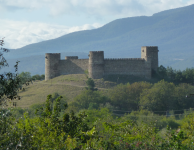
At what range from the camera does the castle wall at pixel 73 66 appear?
5222 centimetres

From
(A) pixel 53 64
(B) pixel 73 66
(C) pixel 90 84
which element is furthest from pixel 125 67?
(A) pixel 53 64

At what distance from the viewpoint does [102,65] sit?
2002 inches

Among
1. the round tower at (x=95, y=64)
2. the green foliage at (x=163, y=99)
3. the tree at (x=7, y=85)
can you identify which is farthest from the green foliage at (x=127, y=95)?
the tree at (x=7, y=85)

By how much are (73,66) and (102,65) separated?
14.8 feet

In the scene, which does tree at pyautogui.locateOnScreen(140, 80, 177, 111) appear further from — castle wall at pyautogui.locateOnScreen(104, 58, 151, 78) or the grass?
the grass

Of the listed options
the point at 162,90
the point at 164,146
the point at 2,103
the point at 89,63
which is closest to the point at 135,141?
the point at 164,146

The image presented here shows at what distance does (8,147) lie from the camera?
1053 centimetres

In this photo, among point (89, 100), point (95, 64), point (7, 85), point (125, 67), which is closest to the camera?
point (7, 85)

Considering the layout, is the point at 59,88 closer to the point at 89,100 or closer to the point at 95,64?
the point at 95,64

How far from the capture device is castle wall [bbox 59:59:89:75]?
5222cm

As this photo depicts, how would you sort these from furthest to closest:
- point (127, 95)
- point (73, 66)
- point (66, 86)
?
point (73, 66) → point (66, 86) → point (127, 95)

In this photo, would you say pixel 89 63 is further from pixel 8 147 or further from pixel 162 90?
pixel 8 147

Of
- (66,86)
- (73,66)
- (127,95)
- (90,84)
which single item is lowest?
(127,95)

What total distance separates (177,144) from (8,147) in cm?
622
